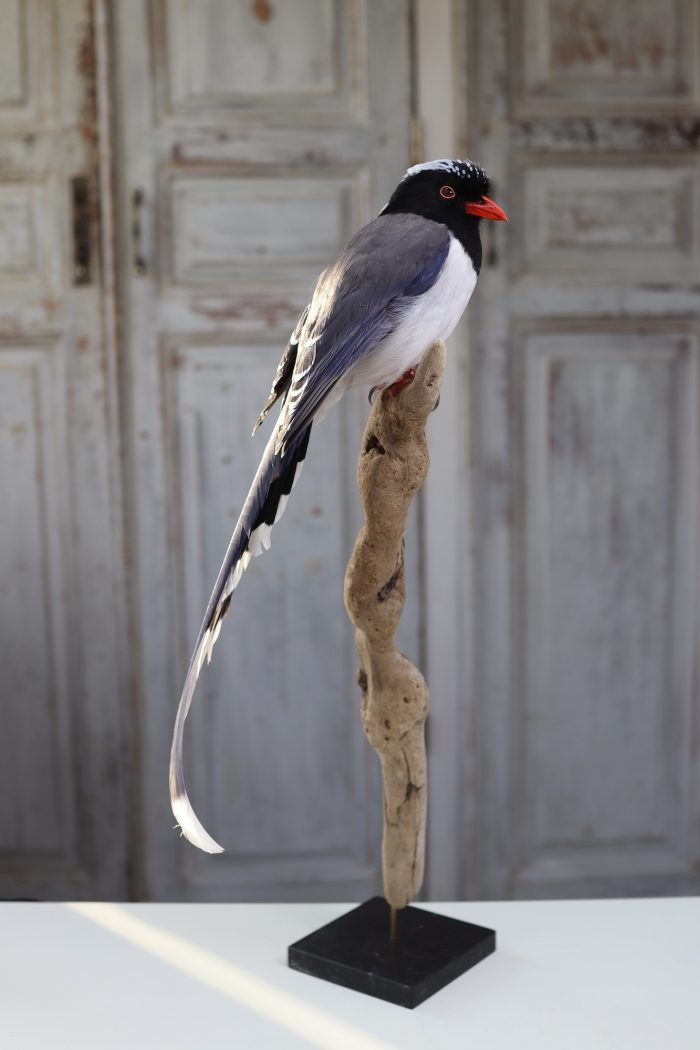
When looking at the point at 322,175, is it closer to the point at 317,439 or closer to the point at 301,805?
the point at 317,439

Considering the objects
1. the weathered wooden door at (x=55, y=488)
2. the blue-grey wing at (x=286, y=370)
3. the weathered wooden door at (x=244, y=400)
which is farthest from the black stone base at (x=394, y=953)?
the weathered wooden door at (x=55, y=488)

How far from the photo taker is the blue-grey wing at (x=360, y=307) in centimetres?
100

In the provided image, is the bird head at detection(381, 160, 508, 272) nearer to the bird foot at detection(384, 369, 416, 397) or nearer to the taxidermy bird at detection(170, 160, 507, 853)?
the taxidermy bird at detection(170, 160, 507, 853)

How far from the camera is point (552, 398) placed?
225 centimetres

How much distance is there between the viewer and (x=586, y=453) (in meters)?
2.27

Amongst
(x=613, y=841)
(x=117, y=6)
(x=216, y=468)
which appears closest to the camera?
(x=117, y=6)

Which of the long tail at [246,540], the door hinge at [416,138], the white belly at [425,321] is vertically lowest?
the long tail at [246,540]

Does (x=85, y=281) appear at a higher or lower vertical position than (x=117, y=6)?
lower

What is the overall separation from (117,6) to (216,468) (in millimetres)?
921

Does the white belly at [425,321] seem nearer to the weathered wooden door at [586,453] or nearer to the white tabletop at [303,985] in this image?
the white tabletop at [303,985]

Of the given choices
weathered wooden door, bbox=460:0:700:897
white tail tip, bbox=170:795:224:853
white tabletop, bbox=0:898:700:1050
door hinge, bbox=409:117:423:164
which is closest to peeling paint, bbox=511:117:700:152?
weathered wooden door, bbox=460:0:700:897

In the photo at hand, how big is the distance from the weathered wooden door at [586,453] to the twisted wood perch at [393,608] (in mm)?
1057

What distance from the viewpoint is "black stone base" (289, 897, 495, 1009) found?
45.9 inches

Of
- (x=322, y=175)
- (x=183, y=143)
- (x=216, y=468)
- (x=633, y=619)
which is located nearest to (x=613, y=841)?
(x=633, y=619)
